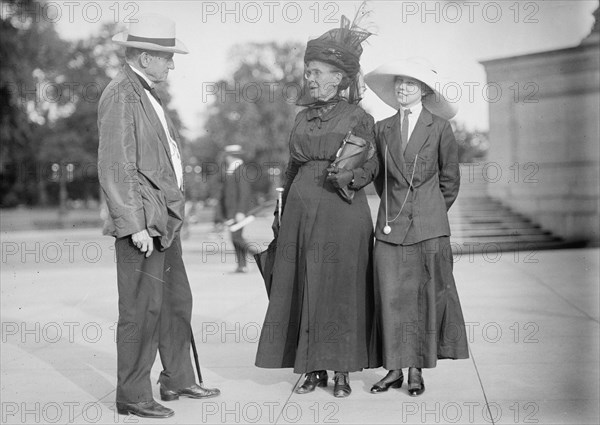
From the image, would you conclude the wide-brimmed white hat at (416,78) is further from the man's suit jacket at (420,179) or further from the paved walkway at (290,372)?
the paved walkway at (290,372)

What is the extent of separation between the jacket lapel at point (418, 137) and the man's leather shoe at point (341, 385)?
1306 millimetres

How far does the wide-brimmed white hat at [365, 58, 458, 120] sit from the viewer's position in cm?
500

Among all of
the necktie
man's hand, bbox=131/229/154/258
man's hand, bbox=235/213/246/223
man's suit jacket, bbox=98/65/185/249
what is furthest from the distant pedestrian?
man's hand, bbox=131/229/154/258

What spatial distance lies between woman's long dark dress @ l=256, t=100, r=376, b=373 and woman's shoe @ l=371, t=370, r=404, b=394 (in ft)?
0.43

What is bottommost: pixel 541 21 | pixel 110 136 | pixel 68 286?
pixel 68 286

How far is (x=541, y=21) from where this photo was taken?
4.91 metres

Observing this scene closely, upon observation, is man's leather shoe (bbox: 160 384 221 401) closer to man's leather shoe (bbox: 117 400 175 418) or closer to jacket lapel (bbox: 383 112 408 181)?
man's leather shoe (bbox: 117 400 175 418)

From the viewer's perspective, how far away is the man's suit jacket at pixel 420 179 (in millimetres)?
5039

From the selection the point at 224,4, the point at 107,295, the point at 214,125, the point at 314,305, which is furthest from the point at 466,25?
the point at 214,125

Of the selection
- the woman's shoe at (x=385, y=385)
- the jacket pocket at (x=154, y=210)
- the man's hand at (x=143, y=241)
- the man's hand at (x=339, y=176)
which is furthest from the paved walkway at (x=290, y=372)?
the man's hand at (x=339, y=176)

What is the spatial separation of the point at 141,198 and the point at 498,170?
1493 cm

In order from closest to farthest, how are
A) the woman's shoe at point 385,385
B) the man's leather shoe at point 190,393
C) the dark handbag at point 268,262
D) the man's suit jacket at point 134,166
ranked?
1. the man's suit jacket at point 134,166
2. the man's leather shoe at point 190,393
3. the woman's shoe at point 385,385
4. the dark handbag at point 268,262

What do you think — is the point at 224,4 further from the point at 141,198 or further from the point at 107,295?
the point at 107,295

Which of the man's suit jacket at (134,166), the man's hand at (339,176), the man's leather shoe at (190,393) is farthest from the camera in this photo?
the man's leather shoe at (190,393)
